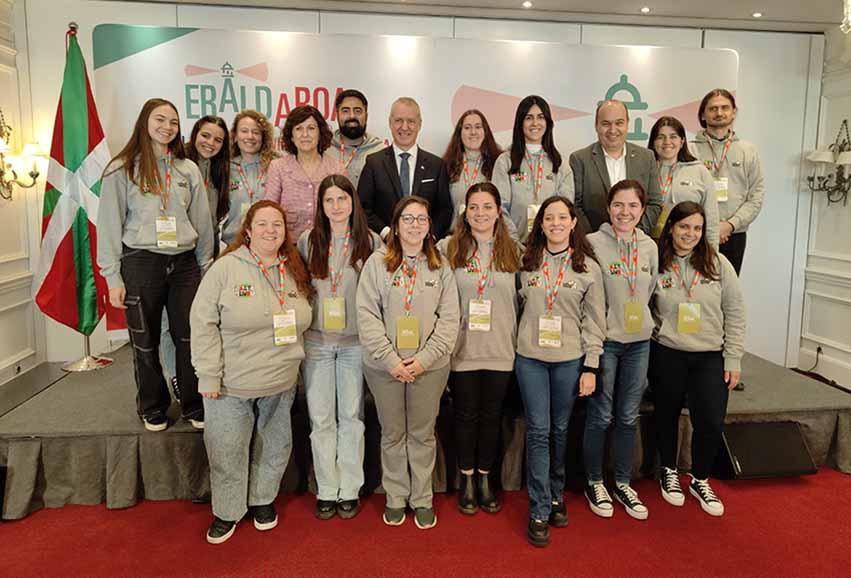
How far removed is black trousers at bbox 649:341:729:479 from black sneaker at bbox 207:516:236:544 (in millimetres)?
2111

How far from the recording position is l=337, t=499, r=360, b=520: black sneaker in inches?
104

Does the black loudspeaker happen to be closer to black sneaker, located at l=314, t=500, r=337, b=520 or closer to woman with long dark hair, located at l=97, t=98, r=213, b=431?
black sneaker, located at l=314, t=500, r=337, b=520

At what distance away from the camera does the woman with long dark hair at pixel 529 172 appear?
115 inches

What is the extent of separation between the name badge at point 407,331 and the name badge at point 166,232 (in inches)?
44.2

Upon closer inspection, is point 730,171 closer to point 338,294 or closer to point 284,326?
point 338,294

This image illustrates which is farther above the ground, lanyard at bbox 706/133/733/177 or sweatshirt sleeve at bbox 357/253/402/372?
lanyard at bbox 706/133/733/177

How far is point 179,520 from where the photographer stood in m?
2.64

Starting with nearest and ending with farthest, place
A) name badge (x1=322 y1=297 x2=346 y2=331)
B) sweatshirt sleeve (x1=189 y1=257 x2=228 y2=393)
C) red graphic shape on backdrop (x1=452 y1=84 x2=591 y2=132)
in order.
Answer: sweatshirt sleeve (x1=189 y1=257 x2=228 y2=393), name badge (x1=322 y1=297 x2=346 y2=331), red graphic shape on backdrop (x1=452 y1=84 x2=591 y2=132)

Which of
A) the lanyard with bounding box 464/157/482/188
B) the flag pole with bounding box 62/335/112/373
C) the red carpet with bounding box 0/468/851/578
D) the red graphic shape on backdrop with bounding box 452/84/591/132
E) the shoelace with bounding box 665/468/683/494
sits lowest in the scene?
the red carpet with bounding box 0/468/851/578

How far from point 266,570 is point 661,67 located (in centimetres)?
453

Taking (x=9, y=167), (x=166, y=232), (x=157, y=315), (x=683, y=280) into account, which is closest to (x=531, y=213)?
(x=683, y=280)

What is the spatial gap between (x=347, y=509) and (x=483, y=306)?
3.78 feet

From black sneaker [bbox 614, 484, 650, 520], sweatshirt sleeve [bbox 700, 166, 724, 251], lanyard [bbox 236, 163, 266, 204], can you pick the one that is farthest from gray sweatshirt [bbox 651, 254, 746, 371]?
lanyard [bbox 236, 163, 266, 204]

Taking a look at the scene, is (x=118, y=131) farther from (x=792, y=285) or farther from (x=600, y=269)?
(x=792, y=285)
